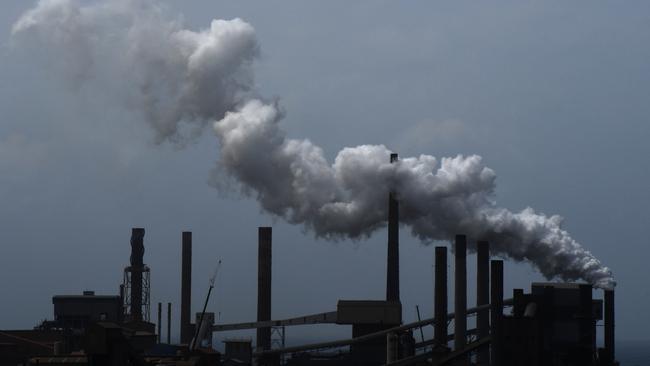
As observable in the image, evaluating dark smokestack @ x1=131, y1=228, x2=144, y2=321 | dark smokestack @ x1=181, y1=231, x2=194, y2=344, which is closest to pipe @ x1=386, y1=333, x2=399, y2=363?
dark smokestack @ x1=181, y1=231, x2=194, y2=344

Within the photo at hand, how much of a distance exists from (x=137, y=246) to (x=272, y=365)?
27.6 m

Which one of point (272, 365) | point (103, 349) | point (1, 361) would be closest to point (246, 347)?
point (272, 365)

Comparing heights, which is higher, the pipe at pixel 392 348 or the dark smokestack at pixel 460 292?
the dark smokestack at pixel 460 292

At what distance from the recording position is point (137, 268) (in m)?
110

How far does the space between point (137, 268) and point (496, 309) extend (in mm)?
44764

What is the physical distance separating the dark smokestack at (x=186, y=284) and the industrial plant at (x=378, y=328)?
0.09m

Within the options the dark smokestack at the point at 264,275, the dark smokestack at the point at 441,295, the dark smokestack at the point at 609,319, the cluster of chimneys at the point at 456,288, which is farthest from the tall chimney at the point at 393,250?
the dark smokestack at the point at 609,319

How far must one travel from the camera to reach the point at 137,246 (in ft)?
363

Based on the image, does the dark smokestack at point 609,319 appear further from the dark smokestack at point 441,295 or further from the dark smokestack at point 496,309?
the dark smokestack at point 441,295

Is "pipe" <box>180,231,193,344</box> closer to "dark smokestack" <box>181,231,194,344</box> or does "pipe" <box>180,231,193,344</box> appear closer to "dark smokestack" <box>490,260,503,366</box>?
"dark smokestack" <box>181,231,194,344</box>

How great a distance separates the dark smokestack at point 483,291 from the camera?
83.8m

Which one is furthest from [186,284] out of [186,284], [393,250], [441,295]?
[441,295]

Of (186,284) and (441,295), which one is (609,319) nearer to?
(441,295)

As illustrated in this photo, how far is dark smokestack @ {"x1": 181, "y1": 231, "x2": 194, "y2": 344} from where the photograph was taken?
108 m
